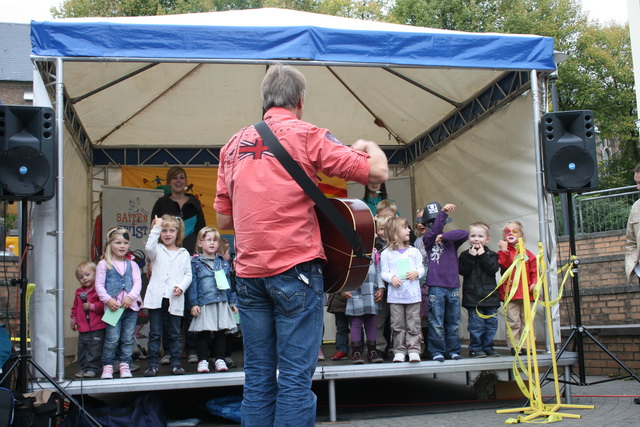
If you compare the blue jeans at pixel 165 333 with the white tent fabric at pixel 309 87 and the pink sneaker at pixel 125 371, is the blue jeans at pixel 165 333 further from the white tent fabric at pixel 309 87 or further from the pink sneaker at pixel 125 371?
the white tent fabric at pixel 309 87

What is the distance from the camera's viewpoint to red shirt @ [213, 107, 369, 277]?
8.88 ft

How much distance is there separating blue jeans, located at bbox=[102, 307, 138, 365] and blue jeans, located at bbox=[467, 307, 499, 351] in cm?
313

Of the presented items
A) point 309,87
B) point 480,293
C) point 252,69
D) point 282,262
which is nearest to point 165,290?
point 480,293

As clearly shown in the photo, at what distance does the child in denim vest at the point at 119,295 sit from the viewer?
214 inches

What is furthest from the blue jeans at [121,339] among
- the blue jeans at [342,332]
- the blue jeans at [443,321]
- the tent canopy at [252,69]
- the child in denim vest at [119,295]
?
the blue jeans at [443,321]

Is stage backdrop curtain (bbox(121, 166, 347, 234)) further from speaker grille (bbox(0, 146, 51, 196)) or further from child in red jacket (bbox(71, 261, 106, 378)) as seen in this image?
speaker grille (bbox(0, 146, 51, 196))

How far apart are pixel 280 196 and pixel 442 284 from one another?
12.3 ft

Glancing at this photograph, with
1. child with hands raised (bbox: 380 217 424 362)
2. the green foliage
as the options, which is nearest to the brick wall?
the green foliage

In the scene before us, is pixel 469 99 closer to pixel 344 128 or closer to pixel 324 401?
pixel 344 128

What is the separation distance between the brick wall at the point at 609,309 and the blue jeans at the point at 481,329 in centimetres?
169

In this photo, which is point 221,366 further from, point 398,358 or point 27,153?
point 27,153

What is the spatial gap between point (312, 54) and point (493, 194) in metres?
3.02

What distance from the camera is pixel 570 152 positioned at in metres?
5.89

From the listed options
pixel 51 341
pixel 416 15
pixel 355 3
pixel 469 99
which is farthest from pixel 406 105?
pixel 355 3
